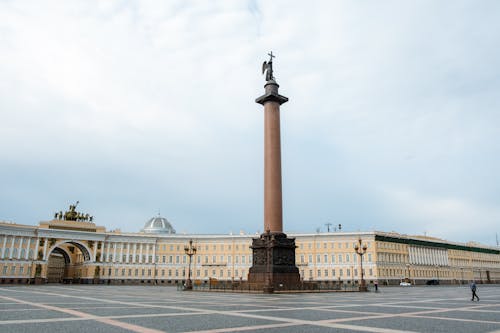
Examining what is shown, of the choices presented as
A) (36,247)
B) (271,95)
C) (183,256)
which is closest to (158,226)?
(183,256)

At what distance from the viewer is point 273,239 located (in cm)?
3869

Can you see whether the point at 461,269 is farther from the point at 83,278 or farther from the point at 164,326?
the point at 164,326

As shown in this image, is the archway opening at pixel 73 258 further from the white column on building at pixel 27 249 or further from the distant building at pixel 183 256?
the white column on building at pixel 27 249

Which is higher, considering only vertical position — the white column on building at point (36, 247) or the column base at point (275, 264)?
the white column on building at point (36, 247)

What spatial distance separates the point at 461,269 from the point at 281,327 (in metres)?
118

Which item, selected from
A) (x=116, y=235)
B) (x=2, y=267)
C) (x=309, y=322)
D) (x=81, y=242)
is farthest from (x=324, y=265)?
(x=309, y=322)

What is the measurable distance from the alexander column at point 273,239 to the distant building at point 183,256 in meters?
47.2

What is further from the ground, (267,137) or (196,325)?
(267,137)

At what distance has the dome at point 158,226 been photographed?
117m


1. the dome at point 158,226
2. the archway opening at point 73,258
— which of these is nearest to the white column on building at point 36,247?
the archway opening at point 73,258

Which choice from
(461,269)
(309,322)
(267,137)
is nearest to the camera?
(309,322)

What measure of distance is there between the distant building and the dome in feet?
53.0

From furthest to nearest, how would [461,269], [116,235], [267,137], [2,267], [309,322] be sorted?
[461,269] → [116,235] → [2,267] → [267,137] → [309,322]

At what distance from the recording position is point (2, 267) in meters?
80.9
